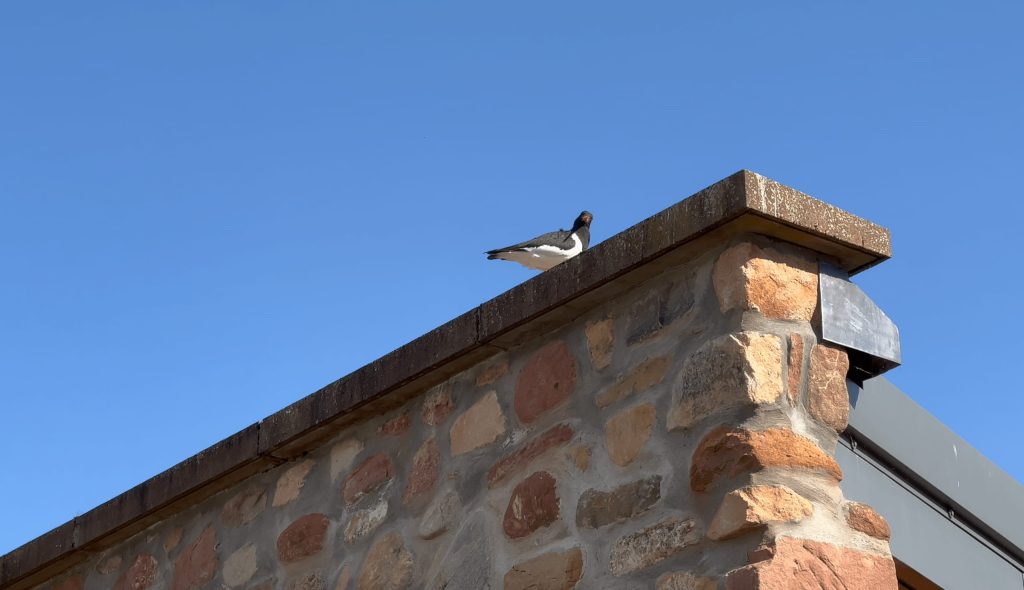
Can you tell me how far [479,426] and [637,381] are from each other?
0.58m

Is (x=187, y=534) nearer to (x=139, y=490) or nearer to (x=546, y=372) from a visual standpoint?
(x=139, y=490)

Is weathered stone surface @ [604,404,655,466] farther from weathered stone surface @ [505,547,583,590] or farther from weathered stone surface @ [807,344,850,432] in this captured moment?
weathered stone surface @ [807,344,850,432]

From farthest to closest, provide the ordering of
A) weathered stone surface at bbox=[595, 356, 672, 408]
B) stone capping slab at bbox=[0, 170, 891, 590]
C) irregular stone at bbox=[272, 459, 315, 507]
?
irregular stone at bbox=[272, 459, 315, 507]
weathered stone surface at bbox=[595, 356, 672, 408]
stone capping slab at bbox=[0, 170, 891, 590]

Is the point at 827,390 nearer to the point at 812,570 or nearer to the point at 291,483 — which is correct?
the point at 812,570

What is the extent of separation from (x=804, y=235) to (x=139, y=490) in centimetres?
252

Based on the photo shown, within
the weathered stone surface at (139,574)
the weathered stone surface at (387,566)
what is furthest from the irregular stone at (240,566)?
the weathered stone surface at (387,566)

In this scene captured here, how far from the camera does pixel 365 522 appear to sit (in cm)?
404

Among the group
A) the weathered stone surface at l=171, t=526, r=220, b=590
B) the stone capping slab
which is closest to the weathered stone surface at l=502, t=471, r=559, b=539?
the stone capping slab

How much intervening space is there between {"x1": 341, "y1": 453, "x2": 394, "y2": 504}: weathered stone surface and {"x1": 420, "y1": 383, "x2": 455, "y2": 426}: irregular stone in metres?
0.18

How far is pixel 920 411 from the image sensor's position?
383 cm

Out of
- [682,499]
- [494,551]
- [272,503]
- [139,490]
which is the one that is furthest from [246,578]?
[682,499]

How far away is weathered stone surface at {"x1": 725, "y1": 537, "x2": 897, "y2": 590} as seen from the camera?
293 centimetres

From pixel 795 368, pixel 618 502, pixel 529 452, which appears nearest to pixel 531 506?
pixel 529 452

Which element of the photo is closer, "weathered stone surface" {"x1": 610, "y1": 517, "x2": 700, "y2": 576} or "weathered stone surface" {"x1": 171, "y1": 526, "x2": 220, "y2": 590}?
"weathered stone surface" {"x1": 610, "y1": 517, "x2": 700, "y2": 576}
